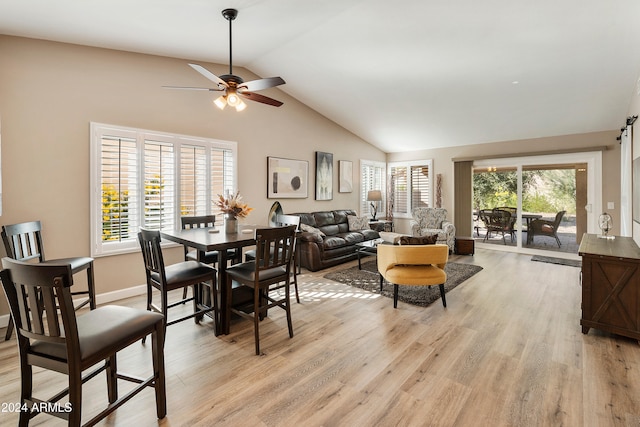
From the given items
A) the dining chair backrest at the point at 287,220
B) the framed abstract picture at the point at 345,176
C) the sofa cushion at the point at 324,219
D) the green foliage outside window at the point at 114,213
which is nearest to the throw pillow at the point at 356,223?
the sofa cushion at the point at 324,219

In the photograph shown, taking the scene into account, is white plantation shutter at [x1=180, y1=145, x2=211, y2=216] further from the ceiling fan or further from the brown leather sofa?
the brown leather sofa

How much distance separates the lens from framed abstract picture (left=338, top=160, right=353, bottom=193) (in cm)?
712

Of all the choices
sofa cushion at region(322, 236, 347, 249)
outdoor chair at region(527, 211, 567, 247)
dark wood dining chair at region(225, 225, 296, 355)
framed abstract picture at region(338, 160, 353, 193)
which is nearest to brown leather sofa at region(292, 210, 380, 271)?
sofa cushion at region(322, 236, 347, 249)

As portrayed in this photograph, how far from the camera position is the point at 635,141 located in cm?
376

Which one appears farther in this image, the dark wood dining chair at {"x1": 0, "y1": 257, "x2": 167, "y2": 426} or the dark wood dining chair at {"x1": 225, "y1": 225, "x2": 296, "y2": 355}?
the dark wood dining chair at {"x1": 225, "y1": 225, "x2": 296, "y2": 355}

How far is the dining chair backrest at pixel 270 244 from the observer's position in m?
2.60

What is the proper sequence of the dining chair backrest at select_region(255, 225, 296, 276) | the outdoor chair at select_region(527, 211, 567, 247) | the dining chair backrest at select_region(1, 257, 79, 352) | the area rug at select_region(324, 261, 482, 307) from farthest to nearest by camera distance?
1. the outdoor chair at select_region(527, 211, 567, 247)
2. the area rug at select_region(324, 261, 482, 307)
3. the dining chair backrest at select_region(255, 225, 296, 276)
4. the dining chair backrest at select_region(1, 257, 79, 352)

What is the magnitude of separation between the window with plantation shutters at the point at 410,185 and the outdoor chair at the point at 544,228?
2238 millimetres

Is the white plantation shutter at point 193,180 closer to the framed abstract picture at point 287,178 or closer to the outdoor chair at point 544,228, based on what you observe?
the framed abstract picture at point 287,178

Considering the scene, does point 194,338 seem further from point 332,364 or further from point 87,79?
point 87,79

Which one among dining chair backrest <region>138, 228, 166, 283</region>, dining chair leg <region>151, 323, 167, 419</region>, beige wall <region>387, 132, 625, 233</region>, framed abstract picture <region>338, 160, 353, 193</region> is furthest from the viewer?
framed abstract picture <region>338, 160, 353, 193</region>

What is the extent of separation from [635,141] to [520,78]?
62.9 inches

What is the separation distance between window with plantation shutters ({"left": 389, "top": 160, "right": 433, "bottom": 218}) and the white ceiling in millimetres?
2063

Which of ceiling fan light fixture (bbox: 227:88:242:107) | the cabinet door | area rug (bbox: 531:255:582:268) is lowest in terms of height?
area rug (bbox: 531:255:582:268)
